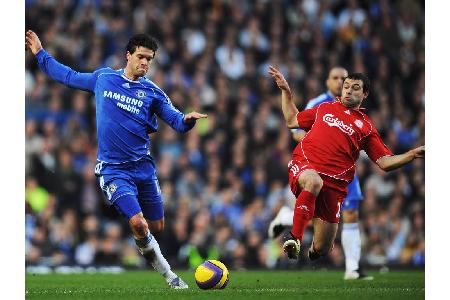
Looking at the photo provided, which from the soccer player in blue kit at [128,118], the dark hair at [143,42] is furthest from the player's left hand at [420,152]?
the dark hair at [143,42]

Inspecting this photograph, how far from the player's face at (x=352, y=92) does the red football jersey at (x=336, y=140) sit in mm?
65

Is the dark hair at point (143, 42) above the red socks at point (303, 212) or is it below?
above

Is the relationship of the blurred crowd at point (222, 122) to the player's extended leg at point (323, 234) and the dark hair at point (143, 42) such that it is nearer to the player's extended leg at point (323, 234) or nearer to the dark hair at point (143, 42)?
the player's extended leg at point (323, 234)

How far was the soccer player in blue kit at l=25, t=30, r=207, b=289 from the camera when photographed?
8891 millimetres

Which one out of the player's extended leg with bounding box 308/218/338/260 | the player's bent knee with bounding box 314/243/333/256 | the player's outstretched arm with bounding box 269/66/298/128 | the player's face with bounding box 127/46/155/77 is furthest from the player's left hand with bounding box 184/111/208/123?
the player's bent knee with bounding box 314/243/333/256

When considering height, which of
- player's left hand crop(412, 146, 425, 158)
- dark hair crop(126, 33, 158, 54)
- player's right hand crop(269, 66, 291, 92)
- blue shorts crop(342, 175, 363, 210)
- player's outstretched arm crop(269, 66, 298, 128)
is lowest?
blue shorts crop(342, 175, 363, 210)

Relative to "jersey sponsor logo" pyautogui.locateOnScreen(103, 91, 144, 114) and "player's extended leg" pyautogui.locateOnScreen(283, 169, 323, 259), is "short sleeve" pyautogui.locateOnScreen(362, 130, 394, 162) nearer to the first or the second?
"player's extended leg" pyautogui.locateOnScreen(283, 169, 323, 259)

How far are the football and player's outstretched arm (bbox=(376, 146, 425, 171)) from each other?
1697 millimetres

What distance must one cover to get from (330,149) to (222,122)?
7230 millimetres

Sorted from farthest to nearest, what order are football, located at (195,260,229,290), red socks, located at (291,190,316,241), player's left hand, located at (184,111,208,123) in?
red socks, located at (291,190,316,241), football, located at (195,260,229,290), player's left hand, located at (184,111,208,123)

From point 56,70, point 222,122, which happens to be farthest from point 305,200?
point 222,122

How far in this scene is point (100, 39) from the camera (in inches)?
657

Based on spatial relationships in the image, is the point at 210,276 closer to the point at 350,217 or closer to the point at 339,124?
the point at 339,124

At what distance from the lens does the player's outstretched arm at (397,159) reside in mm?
8086
